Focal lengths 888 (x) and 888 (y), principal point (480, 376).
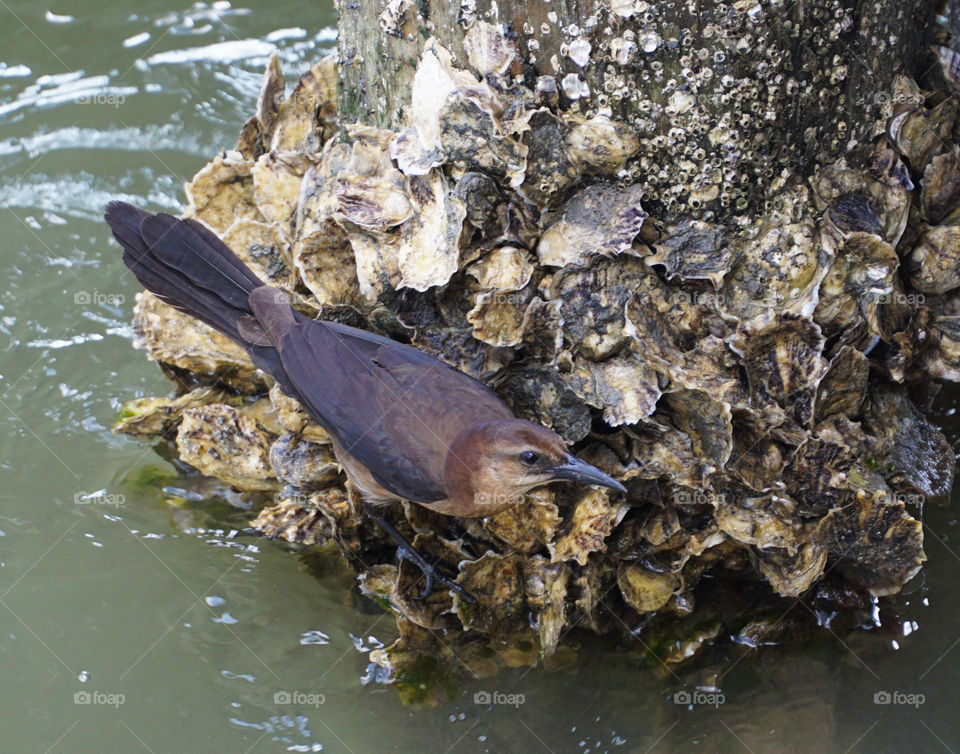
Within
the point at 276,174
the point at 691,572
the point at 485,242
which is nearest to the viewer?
the point at 485,242

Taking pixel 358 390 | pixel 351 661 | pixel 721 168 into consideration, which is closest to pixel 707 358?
pixel 721 168

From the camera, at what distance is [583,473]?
2.78m

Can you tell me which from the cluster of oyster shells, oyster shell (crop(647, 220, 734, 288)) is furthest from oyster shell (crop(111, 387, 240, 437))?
oyster shell (crop(647, 220, 734, 288))

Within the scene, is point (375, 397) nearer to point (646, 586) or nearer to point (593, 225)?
point (593, 225)

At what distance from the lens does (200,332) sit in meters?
3.65

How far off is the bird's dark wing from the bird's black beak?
0.98ft

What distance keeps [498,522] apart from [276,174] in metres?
1.62

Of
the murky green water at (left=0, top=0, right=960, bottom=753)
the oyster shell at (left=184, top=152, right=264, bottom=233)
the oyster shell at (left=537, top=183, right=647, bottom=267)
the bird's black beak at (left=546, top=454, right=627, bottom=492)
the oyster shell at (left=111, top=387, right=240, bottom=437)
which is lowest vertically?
the murky green water at (left=0, top=0, right=960, bottom=753)

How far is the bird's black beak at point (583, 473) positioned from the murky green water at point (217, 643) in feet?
2.41

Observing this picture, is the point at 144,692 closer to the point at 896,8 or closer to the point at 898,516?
the point at 898,516

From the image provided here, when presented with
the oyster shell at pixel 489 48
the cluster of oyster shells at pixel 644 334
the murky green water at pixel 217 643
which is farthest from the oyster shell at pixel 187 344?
the oyster shell at pixel 489 48

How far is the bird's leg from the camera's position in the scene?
302 cm

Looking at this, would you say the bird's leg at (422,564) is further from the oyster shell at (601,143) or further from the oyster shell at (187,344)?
the oyster shell at (601,143)

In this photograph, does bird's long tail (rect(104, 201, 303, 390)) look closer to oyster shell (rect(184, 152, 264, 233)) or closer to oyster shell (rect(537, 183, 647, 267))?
oyster shell (rect(184, 152, 264, 233))
